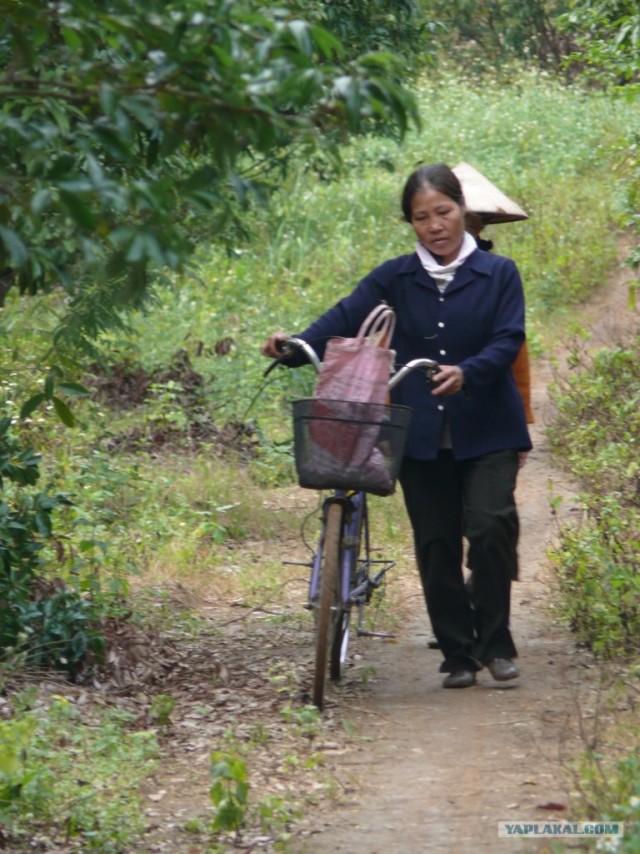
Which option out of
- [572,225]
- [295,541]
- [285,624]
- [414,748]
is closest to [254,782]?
[414,748]

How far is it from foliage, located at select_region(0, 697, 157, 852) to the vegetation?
0.04 ft

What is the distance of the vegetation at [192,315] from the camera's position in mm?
3523

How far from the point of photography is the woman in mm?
5914

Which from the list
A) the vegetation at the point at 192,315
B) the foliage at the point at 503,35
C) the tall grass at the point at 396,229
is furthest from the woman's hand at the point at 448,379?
the foliage at the point at 503,35

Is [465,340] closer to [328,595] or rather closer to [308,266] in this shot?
[328,595]

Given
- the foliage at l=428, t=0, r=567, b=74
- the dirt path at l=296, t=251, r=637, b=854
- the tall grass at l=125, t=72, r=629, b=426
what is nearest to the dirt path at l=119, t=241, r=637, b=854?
the dirt path at l=296, t=251, r=637, b=854

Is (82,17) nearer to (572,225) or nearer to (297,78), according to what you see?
(297,78)

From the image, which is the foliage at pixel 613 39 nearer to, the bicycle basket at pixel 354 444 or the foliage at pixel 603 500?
the foliage at pixel 603 500

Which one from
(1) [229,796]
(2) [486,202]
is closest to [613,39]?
(2) [486,202]

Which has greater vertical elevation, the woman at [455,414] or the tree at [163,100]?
the tree at [163,100]

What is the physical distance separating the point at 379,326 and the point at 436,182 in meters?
0.62

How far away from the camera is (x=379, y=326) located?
19.8 feet

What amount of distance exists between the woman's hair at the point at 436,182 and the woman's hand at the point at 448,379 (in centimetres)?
81

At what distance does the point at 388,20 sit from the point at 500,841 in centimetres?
597
